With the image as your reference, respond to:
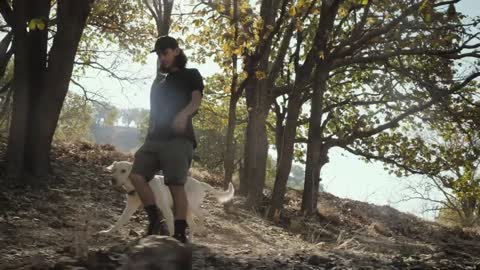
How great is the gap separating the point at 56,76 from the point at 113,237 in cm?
495

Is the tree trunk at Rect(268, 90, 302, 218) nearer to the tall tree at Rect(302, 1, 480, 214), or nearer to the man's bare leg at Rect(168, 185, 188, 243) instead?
the tall tree at Rect(302, 1, 480, 214)

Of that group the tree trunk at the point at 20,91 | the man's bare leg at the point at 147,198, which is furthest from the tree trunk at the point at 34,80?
the man's bare leg at the point at 147,198

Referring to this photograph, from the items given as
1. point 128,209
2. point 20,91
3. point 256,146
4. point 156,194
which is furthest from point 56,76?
point 256,146

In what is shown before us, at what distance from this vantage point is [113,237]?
6.62 m

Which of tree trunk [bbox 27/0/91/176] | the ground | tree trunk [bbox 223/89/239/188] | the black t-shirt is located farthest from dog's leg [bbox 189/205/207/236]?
tree trunk [bbox 223/89/239/188]

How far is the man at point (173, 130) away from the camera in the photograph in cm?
549

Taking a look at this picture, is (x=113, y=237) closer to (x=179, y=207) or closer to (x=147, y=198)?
(x=147, y=198)

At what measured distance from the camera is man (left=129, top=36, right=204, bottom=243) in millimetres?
5488

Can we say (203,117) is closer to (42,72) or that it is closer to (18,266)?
(42,72)

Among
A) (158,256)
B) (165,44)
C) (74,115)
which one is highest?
(74,115)

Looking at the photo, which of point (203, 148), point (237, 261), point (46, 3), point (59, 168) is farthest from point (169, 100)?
point (203, 148)

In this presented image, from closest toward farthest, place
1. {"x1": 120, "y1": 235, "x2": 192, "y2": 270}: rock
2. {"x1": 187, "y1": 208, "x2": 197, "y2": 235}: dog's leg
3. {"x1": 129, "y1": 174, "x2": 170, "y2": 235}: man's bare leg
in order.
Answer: {"x1": 120, "y1": 235, "x2": 192, "y2": 270}: rock
{"x1": 129, "y1": 174, "x2": 170, "y2": 235}: man's bare leg
{"x1": 187, "y1": 208, "x2": 197, "y2": 235}: dog's leg

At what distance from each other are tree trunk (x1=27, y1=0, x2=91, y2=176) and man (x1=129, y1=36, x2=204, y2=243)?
17.3 feet

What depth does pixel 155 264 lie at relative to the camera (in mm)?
3936
